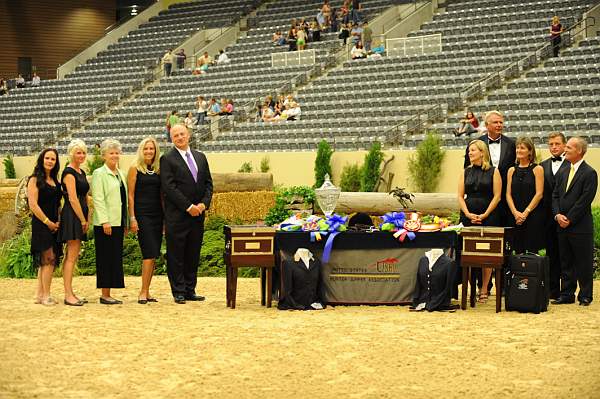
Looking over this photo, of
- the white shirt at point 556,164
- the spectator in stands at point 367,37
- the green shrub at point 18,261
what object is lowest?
the green shrub at point 18,261

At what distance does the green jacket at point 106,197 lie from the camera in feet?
35.7

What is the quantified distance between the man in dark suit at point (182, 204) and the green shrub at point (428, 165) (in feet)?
40.2

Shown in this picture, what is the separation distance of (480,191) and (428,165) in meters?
12.1

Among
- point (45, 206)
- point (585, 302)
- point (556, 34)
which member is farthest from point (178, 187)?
point (556, 34)

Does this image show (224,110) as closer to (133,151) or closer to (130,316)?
(133,151)

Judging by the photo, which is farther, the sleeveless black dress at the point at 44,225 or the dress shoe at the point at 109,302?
the dress shoe at the point at 109,302

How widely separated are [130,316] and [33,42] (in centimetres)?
3447

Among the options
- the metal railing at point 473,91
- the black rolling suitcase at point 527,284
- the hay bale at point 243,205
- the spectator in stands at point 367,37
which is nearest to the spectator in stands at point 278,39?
the spectator in stands at point 367,37

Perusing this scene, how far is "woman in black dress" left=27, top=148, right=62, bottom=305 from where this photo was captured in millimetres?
10844

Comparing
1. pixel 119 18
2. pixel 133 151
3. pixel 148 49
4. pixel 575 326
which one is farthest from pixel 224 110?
pixel 575 326

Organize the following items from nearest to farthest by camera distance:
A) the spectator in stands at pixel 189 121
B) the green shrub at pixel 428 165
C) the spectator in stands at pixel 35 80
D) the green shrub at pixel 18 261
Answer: the green shrub at pixel 18 261 < the green shrub at pixel 428 165 < the spectator in stands at pixel 189 121 < the spectator in stands at pixel 35 80

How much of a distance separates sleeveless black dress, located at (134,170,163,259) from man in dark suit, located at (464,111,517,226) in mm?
3296

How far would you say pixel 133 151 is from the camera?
29.8 m

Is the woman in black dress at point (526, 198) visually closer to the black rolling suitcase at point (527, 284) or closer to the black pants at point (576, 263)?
the black pants at point (576, 263)
